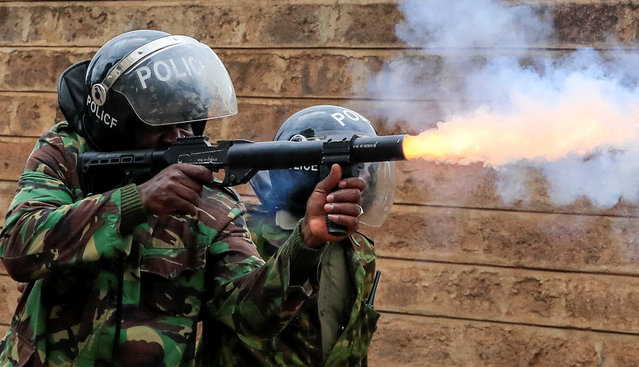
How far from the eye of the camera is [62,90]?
11.2 ft

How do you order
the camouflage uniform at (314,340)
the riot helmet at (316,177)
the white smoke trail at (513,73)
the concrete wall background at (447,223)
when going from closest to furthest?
the camouflage uniform at (314,340) < the riot helmet at (316,177) < the white smoke trail at (513,73) < the concrete wall background at (447,223)

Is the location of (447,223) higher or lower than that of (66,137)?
higher

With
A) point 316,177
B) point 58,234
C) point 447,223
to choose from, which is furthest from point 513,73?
point 58,234

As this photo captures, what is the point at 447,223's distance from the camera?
6004 mm

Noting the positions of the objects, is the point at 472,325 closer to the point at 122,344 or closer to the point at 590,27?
the point at 590,27

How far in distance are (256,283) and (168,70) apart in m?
0.73

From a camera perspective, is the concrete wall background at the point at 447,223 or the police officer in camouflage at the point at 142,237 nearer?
the police officer in camouflage at the point at 142,237

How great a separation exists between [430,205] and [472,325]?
0.74 metres

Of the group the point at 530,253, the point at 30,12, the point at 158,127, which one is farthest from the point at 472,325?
the point at 30,12

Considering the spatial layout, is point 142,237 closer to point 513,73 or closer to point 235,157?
point 235,157

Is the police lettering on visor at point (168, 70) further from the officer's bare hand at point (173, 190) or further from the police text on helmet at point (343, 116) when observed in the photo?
the police text on helmet at point (343, 116)

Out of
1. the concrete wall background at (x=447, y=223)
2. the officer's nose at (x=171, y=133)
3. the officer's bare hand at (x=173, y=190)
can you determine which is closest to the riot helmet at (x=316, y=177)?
the officer's nose at (x=171, y=133)

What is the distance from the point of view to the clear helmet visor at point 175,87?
124 inches

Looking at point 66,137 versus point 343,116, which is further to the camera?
point 343,116
